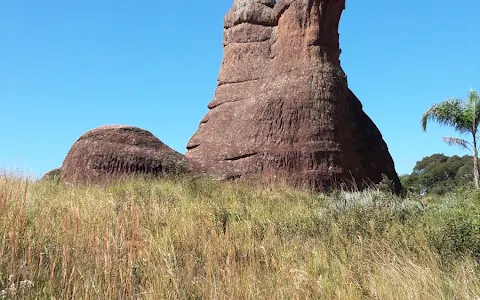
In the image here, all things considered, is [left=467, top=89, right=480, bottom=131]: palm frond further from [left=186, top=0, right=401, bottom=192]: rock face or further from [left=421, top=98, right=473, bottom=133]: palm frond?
[left=186, top=0, right=401, bottom=192]: rock face

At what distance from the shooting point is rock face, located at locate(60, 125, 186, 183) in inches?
648

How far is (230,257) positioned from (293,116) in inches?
510

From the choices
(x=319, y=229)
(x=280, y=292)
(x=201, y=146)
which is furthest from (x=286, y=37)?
(x=280, y=292)

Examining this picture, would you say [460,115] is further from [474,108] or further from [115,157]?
[115,157]

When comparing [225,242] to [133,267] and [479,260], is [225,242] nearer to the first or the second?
[133,267]

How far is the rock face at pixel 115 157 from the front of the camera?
648 inches

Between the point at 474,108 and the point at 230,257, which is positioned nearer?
the point at 230,257

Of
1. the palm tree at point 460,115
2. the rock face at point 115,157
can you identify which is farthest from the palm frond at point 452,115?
the rock face at point 115,157

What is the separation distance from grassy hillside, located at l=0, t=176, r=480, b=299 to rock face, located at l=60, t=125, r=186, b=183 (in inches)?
386

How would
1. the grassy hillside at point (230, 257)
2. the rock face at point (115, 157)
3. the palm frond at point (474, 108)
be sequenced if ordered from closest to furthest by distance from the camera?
the grassy hillside at point (230, 257) < the rock face at point (115, 157) < the palm frond at point (474, 108)

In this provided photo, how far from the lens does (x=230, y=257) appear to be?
4.61m

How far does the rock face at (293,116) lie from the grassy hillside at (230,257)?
32.0 ft

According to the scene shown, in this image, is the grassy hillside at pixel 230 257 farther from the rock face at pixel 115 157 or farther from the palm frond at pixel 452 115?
the palm frond at pixel 452 115

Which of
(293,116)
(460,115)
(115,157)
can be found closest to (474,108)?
Result: (460,115)
